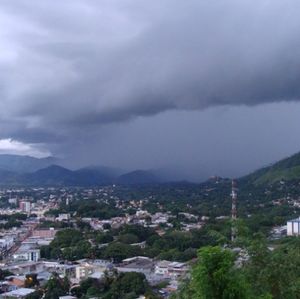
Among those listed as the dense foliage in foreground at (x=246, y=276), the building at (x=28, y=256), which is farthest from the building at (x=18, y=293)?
the dense foliage in foreground at (x=246, y=276)

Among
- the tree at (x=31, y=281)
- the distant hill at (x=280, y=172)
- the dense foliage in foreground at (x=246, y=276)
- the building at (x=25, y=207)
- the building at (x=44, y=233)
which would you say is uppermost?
the distant hill at (x=280, y=172)

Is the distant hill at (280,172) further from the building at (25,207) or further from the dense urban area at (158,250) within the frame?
the building at (25,207)

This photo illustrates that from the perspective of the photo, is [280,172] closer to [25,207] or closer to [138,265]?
[25,207]

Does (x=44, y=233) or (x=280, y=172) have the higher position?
(x=280, y=172)

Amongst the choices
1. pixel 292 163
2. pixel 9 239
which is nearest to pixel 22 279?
pixel 9 239

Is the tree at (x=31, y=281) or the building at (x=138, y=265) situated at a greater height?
the building at (x=138, y=265)

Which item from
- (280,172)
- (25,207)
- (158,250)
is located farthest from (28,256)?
(280,172)

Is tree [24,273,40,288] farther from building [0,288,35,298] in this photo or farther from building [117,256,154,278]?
building [117,256,154,278]

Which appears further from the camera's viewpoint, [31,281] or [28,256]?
[28,256]

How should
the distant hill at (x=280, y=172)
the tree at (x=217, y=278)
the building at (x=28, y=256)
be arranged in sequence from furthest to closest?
the distant hill at (x=280, y=172), the building at (x=28, y=256), the tree at (x=217, y=278)
